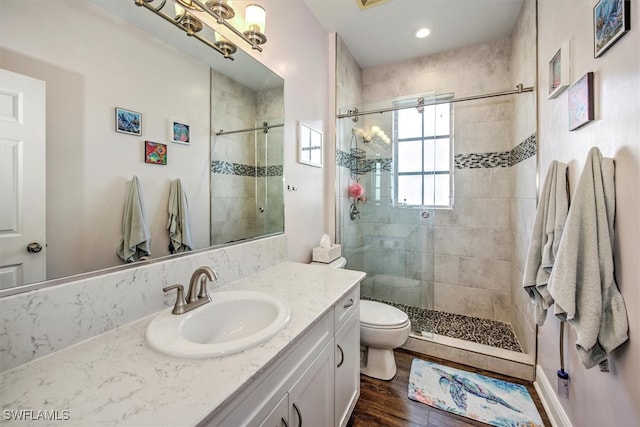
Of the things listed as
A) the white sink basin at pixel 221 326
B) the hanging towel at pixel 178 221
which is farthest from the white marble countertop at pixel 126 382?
the hanging towel at pixel 178 221

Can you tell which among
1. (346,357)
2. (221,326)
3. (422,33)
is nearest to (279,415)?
(221,326)

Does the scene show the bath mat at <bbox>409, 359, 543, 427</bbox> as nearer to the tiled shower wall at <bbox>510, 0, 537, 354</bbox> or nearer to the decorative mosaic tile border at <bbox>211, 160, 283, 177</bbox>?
the tiled shower wall at <bbox>510, 0, 537, 354</bbox>

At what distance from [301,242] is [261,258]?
50cm

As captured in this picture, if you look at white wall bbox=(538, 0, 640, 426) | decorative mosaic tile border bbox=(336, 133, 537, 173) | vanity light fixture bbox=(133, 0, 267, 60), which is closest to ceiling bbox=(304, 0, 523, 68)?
white wall bbox=(538, 0, 640, 426)

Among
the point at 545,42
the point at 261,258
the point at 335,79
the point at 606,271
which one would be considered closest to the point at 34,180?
the point at 261,258

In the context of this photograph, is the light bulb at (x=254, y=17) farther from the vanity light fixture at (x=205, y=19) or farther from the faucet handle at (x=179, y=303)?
the faucet handle at (x=179, y=303)

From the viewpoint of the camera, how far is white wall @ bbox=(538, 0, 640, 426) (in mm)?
809

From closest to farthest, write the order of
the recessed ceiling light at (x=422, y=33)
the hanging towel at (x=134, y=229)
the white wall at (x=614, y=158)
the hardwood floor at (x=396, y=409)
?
the white wall at (x=614, y=158)
the hanging towel at (x=134, y=229)
the hardwood floor at (x=396, y=409)
the recessed ceiling light at (x=422, y=33)

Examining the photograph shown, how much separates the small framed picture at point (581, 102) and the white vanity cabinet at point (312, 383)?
1258 millimetres

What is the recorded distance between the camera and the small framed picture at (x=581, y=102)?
103 centimetres

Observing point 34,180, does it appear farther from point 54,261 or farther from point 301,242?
point 301,242

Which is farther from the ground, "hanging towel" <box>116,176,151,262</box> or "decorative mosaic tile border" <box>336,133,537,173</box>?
"decorative mosaic tile border" <box>336,133,537,173</box>

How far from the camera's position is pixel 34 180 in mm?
720

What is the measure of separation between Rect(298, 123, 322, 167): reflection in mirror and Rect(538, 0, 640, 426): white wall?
1517 millimetres
